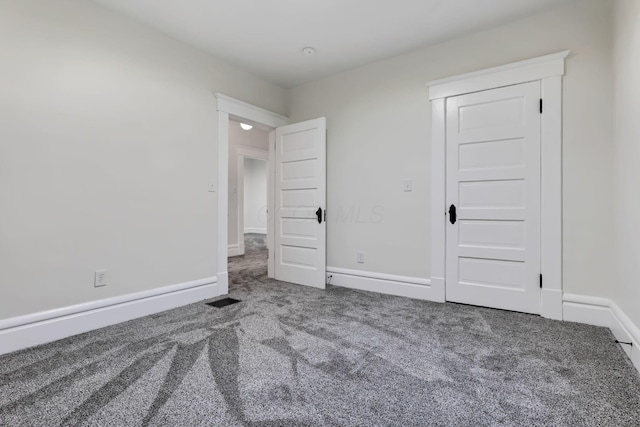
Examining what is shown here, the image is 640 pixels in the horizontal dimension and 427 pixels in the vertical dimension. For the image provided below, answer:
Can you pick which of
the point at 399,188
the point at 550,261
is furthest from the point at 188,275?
the point at 550,261

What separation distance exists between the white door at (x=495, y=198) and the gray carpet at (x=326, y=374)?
1.02 ft

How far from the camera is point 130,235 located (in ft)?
8.49

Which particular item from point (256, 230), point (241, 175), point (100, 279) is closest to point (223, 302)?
point (100, 279)

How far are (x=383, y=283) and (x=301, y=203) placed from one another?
4.45ft

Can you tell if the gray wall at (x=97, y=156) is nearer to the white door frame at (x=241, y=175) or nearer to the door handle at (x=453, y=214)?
the door handle at (x=453, y=214)

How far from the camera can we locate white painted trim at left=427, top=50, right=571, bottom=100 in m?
2.50

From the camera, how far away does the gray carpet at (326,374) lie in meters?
1.33

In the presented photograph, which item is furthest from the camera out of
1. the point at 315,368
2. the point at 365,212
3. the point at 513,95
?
the point at 365,212

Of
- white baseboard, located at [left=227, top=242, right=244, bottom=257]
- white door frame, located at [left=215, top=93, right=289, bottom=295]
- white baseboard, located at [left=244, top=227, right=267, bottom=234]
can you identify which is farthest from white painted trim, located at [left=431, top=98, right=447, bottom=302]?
white baseboard, located at [left=244, top=227, right=267, bottom=234]

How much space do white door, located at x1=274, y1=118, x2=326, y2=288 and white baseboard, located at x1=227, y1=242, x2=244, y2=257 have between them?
7.25 ft

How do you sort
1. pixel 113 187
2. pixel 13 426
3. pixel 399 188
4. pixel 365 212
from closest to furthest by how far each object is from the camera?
pixel 13 426, pixel 113 187, pixel 399 188, pixel 365 212

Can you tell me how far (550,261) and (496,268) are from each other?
0.40 metres

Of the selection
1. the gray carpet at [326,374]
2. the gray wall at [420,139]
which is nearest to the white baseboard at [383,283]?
the gray wall at [420,139]

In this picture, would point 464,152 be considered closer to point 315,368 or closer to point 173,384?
point 315,368
